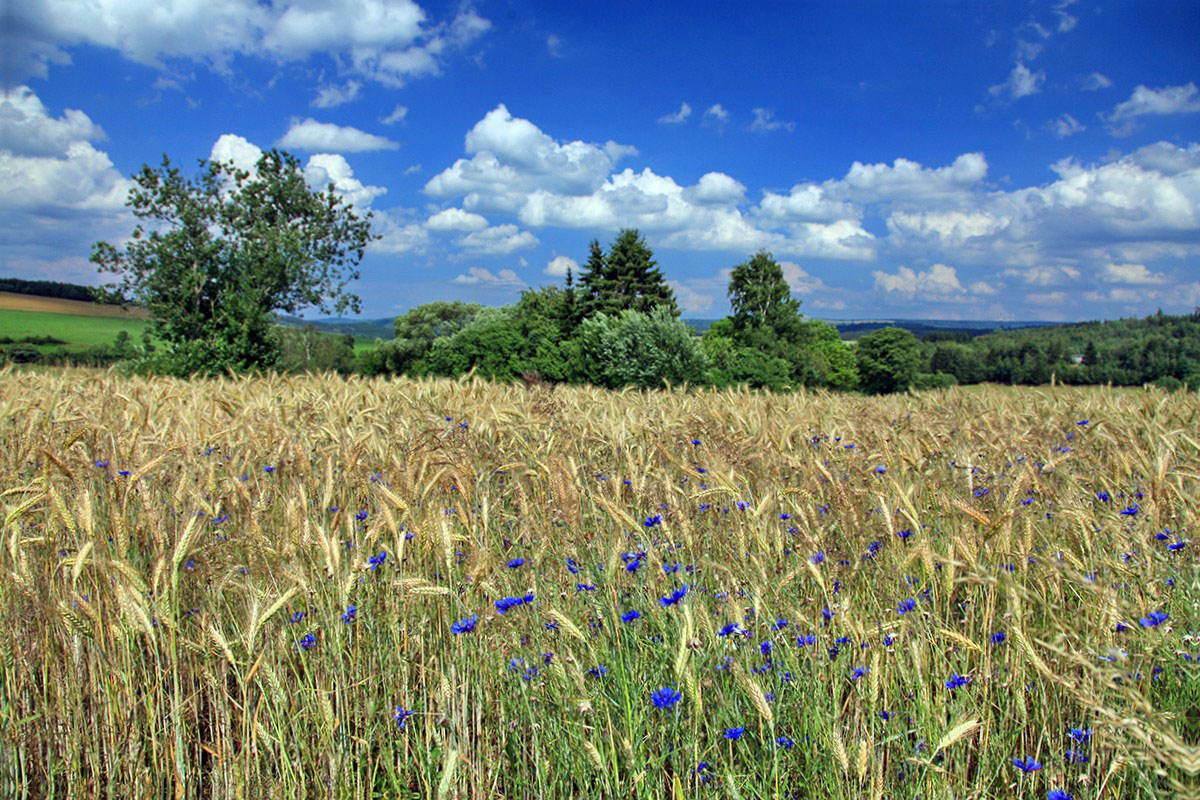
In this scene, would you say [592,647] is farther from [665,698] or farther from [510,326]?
[510,326]

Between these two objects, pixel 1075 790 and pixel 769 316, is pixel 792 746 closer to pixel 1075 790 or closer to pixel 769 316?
pixel 1075 790

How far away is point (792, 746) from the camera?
1840 millimetres

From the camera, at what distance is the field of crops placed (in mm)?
1708

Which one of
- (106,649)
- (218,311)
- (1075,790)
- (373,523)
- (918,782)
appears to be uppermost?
(218,311)

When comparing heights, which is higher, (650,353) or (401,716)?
(650,353)

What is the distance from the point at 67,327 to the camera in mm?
50062

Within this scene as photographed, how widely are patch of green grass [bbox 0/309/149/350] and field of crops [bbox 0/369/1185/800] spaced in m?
47.3

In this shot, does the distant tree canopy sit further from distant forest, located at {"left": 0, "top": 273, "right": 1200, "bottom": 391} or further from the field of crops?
the field of crops

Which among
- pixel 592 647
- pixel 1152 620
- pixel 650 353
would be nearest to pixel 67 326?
pixel 650 353

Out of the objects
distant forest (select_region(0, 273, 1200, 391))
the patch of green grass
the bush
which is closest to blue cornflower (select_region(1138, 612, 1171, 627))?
distant forest (select_region(0, 273, 1200, 391))

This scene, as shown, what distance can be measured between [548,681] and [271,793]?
70 cm

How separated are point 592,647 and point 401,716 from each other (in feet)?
1.82

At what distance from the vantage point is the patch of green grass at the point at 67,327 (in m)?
44.8

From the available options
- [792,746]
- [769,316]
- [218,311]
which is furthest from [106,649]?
[769,316]
